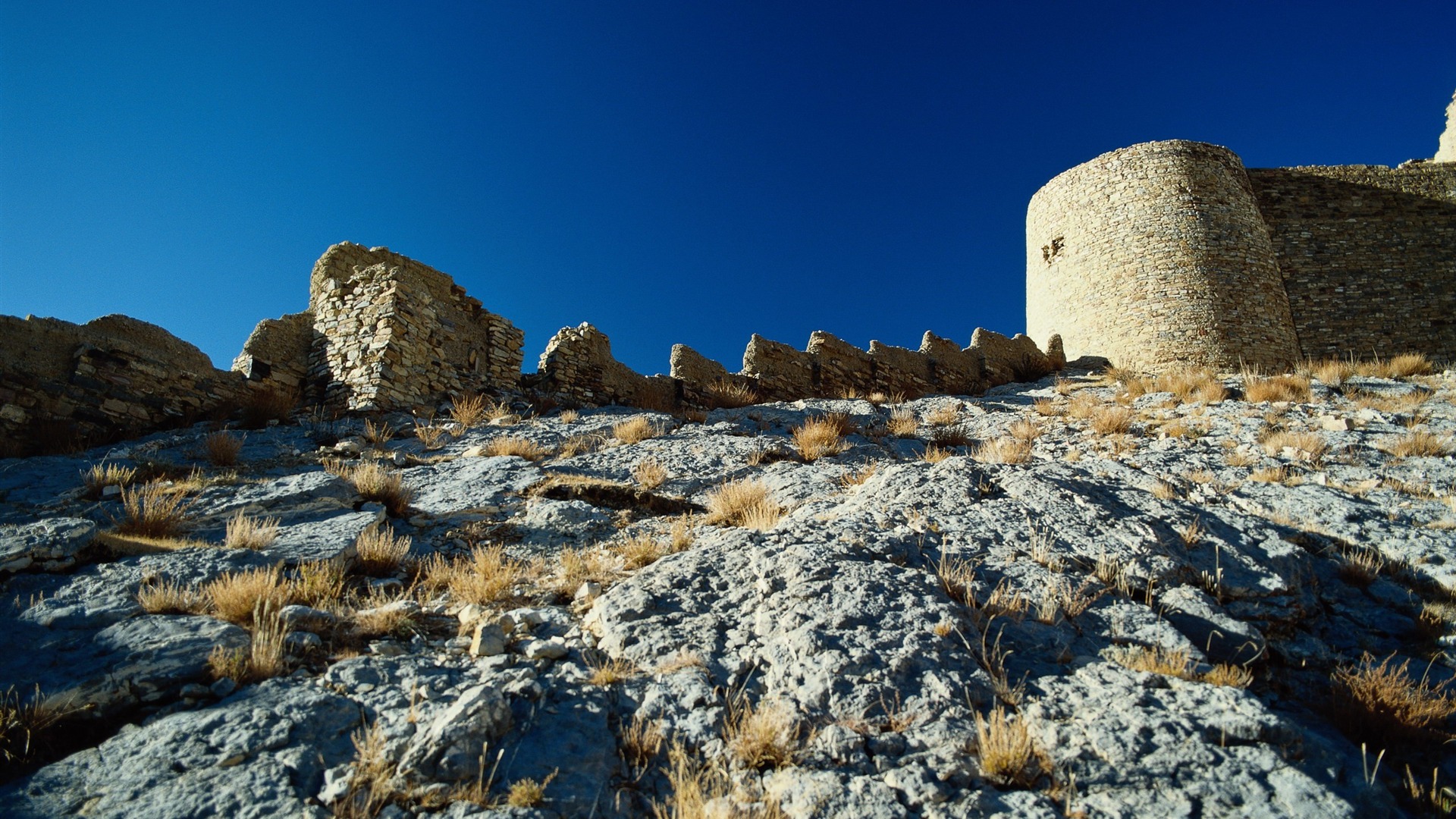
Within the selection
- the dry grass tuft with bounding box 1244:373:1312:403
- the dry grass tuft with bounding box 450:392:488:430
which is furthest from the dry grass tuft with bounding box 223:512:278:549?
the dry grass tuft with bounding box 1244:373:1312:403

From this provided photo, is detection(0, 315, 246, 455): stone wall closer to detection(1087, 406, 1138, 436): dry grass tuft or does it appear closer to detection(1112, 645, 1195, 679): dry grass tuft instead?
detection(1112, 645, 1195, 679): dry grass tuft

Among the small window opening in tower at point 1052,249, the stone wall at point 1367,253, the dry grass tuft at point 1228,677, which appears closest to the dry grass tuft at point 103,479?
the dry grass tuft at point 1228,677

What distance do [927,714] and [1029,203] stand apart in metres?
19.0

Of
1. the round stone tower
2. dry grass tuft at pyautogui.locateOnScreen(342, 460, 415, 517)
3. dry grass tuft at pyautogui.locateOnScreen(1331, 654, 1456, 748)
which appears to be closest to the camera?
dry grass tuft at pyautogui.locateOnScreen(1331, 654, 1456, 748)

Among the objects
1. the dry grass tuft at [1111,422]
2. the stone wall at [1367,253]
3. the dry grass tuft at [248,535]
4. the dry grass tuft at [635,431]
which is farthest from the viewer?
the stone wall at [1367,253]

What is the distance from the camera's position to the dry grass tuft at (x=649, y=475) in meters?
6.94

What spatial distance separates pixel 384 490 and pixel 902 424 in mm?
6408

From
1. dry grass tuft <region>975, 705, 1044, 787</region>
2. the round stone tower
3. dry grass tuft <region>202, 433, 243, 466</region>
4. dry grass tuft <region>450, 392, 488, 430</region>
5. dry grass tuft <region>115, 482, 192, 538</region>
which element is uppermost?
the round stone tower

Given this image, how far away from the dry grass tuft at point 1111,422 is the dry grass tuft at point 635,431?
5753mm

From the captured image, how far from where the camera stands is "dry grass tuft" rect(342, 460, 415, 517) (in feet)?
20.0

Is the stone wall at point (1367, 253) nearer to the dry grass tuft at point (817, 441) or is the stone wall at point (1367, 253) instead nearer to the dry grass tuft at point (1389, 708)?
the dry grass tuft at point (817, 441)

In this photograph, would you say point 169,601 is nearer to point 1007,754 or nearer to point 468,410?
point 1007,754

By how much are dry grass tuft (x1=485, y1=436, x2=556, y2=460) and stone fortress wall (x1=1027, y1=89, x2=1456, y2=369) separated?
1363 cm

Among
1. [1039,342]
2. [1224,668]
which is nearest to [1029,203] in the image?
[1039,342]
